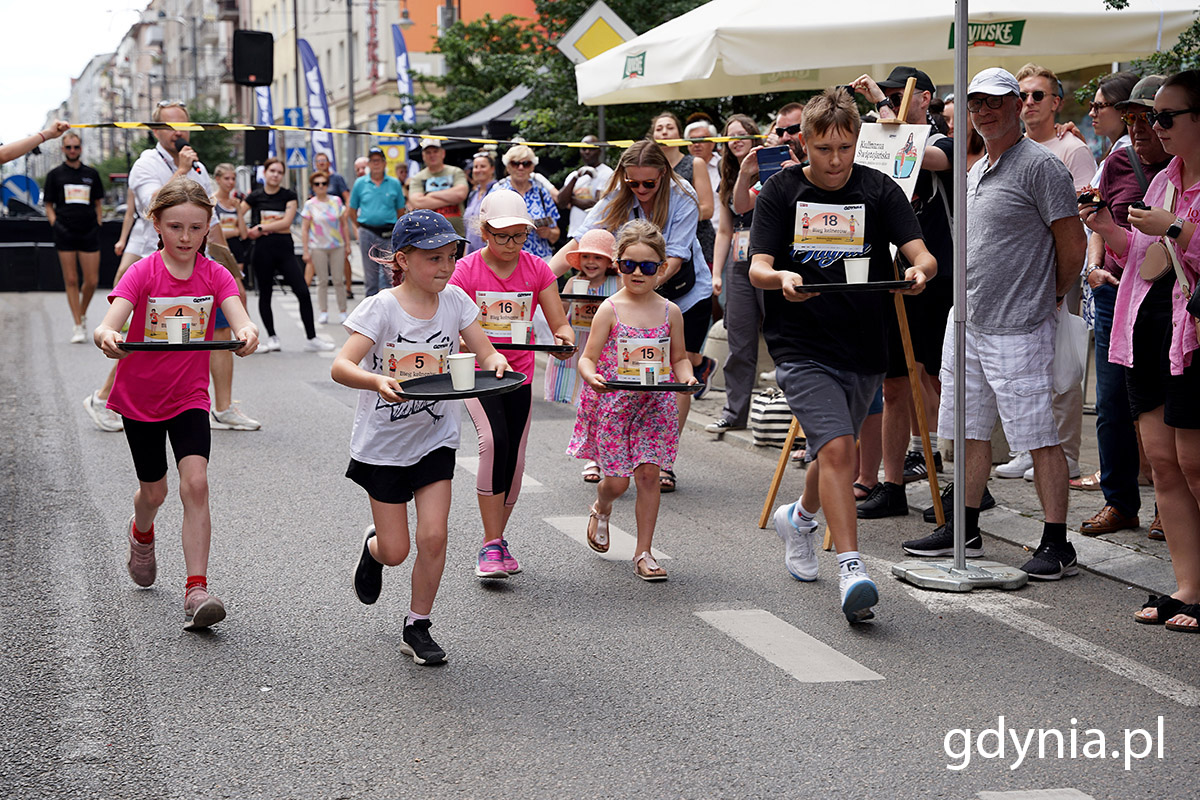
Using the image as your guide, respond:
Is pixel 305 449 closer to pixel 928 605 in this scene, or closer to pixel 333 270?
pixel 928 605

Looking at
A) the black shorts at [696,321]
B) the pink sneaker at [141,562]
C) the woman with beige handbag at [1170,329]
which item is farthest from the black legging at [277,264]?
the woman with beige handbag at [1170,329]

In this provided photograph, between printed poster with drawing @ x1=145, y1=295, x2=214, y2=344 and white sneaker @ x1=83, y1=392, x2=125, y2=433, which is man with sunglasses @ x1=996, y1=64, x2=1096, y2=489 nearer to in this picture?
printed poster with drawing @ x1=145, y1=295, x2=214, y2=344

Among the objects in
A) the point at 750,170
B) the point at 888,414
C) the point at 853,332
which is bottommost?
the point at 888,414

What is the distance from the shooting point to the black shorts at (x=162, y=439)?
17.6 feet

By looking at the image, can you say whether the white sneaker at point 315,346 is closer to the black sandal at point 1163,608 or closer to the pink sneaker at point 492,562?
the pink sneaker at point 492,562

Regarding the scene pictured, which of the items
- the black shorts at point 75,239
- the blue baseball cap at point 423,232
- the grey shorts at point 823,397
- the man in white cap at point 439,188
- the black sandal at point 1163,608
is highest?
the man in white cap at point 439,188

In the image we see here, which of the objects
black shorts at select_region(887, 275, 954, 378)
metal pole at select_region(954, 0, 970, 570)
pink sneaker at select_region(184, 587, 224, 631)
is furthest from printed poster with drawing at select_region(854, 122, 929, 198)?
pink sneaker at select_region(184, 587, 224, 631)

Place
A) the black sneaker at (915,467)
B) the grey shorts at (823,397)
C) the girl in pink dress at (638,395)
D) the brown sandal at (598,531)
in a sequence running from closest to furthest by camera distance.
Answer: the grey shorts at (823,397) → the girl in pink dress at (638,395) → the brown sandal at (598,531) → the black sneaker at (915,467)

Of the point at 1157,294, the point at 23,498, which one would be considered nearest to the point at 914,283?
the point at 1157,294

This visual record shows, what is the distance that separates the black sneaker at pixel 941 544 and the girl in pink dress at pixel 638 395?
1218 mm

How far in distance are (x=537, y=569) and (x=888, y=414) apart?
7.15 ft

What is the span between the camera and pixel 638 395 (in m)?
6.32

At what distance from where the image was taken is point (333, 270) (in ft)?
58.6

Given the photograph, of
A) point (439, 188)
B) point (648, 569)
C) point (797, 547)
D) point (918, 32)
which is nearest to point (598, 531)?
point (648, 569)
